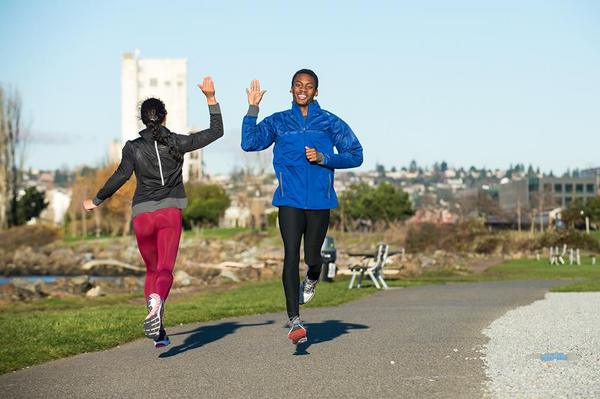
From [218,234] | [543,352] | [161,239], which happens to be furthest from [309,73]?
[218,234]

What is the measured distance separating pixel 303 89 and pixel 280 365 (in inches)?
98.6

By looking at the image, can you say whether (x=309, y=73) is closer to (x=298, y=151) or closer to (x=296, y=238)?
(x=298, y=151)

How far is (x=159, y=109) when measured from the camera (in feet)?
31.6

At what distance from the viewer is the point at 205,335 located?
11.7 metres

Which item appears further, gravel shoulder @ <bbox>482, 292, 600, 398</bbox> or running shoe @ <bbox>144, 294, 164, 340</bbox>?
running shoe @ <bbox>144, 294, 164, 340</bbox>

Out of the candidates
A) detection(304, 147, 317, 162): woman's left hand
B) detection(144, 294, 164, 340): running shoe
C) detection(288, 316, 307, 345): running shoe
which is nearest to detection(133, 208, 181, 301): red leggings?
detection(144, 294, 164, 340): running shoe

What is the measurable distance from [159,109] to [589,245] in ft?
166

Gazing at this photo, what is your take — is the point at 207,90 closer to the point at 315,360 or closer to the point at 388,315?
the point at 315,360

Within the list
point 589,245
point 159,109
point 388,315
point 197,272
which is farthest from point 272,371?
Result: point 589,245

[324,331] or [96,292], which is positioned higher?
[324,331]

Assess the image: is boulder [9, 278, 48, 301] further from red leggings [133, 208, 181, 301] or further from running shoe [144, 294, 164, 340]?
running shoe [144, 294, 164, 340]

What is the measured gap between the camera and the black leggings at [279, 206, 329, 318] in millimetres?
9578

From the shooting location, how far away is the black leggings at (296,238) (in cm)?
958

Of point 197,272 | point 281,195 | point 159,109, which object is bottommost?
point 197,272
